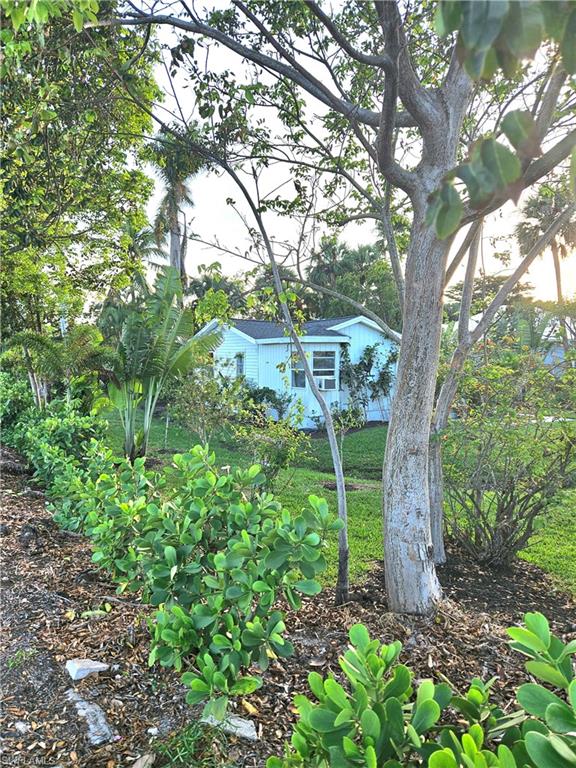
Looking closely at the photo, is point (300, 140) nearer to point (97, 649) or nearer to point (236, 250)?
point (236, 250)

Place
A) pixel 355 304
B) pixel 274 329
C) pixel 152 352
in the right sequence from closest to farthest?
pixel 355 304, pixel 152 352, pixel 274 329

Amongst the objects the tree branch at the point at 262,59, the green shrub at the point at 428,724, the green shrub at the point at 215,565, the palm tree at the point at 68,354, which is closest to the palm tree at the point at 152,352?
the palm tree at the point at 68,354

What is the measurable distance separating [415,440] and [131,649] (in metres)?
2.22

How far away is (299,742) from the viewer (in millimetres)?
1210

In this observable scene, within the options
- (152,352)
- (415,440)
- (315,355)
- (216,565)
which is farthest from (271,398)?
(216,565)

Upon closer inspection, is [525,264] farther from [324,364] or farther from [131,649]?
[324,364]

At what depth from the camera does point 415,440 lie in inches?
138

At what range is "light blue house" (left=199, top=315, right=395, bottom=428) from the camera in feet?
61.6

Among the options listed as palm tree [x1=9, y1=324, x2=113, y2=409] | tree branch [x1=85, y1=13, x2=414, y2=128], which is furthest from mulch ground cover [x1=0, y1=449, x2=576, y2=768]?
palm tree [x1=9, y1=324, x2=113, y2=409]

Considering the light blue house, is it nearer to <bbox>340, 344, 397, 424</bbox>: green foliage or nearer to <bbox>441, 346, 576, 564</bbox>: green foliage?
<bbox>340, 344, 397, 424</bbox>: green foliage

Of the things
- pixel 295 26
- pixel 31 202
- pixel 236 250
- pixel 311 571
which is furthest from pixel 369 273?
Result: pixel 311 571

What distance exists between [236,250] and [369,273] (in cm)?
216

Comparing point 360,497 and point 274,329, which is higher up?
point 274,329

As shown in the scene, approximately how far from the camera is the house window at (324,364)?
1897cm
